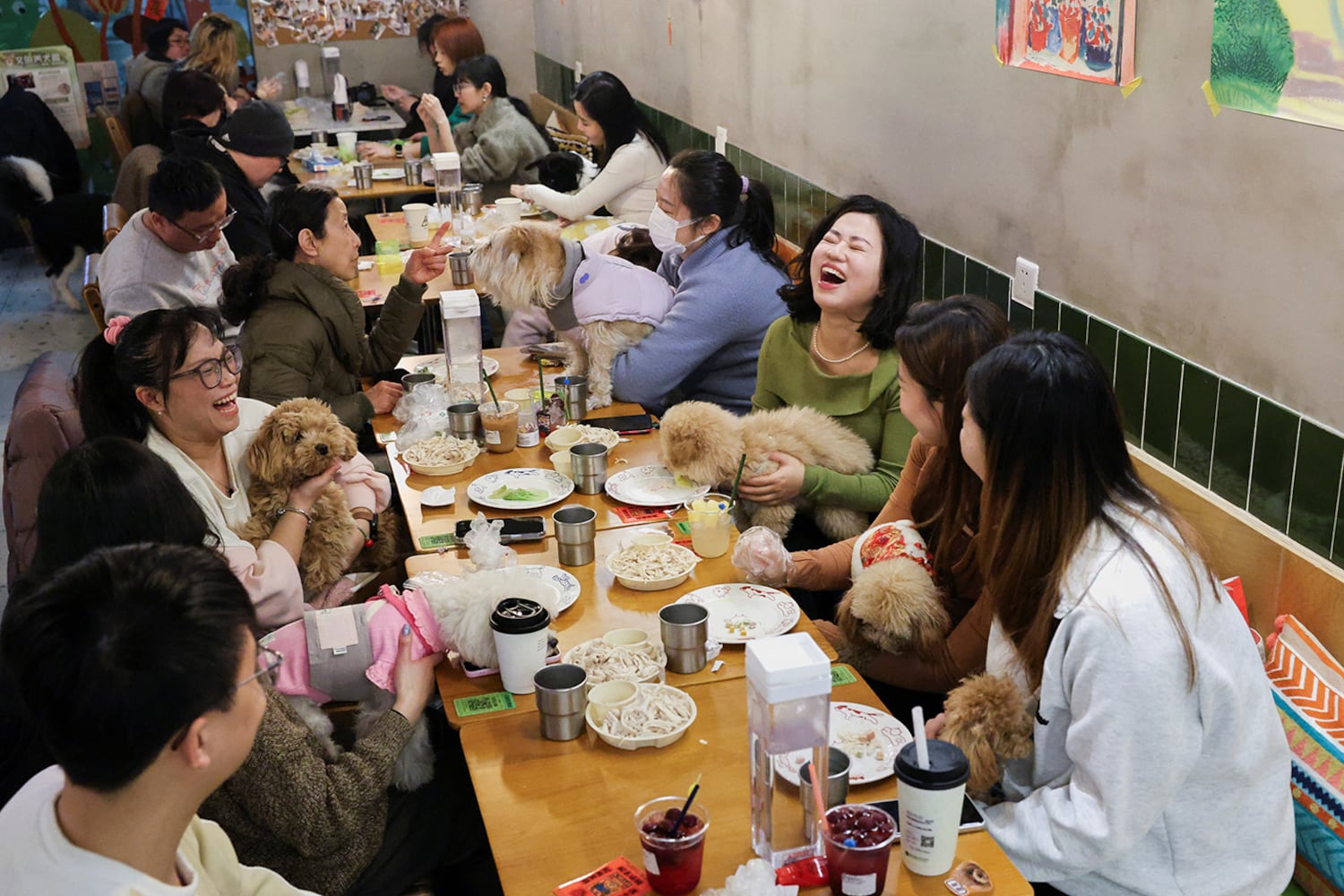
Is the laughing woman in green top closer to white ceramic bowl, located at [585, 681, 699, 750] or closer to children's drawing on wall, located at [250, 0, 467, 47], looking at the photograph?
white ceramic bowl, located at [585, 681, 699, 750]

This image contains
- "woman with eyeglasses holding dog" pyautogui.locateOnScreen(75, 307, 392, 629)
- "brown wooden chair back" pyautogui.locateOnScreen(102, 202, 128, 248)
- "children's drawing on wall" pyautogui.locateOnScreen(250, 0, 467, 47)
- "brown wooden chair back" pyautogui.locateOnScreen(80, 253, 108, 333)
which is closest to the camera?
"woman with eyeglasses holding dog" pyautogui.locateOnScreen(75, 307, 392, 629)

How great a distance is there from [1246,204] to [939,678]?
1203 mm

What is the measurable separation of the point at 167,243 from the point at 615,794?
3326 millimetres

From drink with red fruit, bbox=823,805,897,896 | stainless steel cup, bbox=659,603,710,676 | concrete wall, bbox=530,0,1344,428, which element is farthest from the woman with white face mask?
drink with red fruit, bbox=823,805,897,896

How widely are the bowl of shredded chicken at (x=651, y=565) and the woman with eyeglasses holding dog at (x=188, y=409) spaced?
0.72 m

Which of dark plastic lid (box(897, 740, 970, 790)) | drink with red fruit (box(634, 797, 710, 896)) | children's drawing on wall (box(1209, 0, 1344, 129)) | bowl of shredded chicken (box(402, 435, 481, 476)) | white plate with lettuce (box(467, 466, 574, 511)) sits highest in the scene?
children's drawing on wall (box(1209, 0, 1344, 129))

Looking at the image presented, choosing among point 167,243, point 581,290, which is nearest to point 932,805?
point 581,290

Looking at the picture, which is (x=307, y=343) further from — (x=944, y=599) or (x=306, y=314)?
(x=944, y=599)

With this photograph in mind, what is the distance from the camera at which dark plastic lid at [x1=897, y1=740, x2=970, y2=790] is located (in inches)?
64.5

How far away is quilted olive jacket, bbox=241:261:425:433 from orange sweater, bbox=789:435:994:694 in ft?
5.45

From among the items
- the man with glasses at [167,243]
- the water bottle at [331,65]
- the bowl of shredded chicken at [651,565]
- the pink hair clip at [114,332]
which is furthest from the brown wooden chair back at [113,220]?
the water bottle at [331,65]

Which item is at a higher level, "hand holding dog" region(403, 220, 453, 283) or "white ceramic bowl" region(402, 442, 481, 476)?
"hand holding dog" region(403, 220, 453, 283)

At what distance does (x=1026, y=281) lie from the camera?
338 cm

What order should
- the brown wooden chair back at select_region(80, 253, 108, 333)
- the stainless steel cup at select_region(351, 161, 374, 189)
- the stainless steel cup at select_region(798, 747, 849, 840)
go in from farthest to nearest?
the stainless steel cup at select_region(351, 161, 374, 189), the brown wooden chair back at select_region(80, 253, 108, 333), the stainless steel cup at select_region(798, 747, 849, 840)
